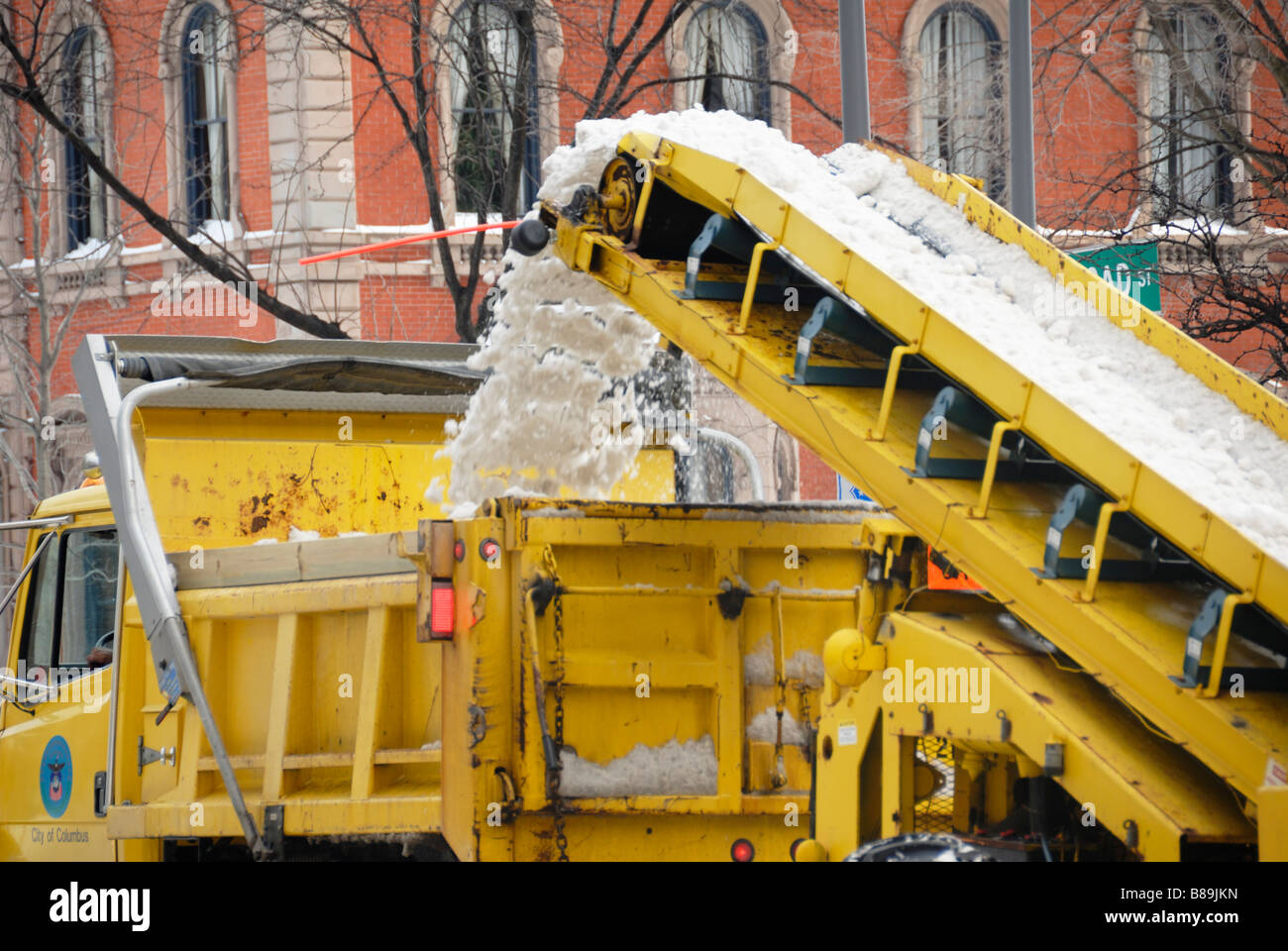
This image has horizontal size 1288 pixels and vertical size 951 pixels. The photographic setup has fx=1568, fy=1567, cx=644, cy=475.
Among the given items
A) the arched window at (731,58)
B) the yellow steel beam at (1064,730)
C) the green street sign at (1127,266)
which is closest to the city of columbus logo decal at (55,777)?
the yellow steel beam at (1064,730)

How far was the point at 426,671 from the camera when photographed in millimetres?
5266

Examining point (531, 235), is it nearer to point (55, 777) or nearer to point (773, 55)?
point (55, 777)

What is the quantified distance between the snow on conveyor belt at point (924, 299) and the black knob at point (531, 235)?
0.13 metres

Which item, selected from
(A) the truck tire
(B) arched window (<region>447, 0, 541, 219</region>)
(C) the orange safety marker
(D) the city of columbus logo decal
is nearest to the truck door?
(D) the city of columbus logo decal

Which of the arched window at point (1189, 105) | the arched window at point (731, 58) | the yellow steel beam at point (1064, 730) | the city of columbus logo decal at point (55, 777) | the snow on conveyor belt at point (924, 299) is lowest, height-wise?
the city of columbus logo decal at point (55, 777)

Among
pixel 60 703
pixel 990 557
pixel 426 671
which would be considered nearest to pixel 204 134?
pixel 60 703

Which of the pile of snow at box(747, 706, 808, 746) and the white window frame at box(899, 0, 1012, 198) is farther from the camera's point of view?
the white window frame at box(899, 0, 1012, 198)

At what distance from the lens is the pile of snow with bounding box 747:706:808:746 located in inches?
207

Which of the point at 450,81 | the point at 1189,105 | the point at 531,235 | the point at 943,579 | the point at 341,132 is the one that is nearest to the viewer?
the point at 943,579

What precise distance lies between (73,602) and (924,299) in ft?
13.9

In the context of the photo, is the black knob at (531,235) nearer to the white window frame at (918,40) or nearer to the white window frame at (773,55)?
the white window frame at (918,40)

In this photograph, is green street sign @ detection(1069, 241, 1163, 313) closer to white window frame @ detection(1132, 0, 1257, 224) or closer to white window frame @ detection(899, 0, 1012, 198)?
white window frame @ detection(1132, 0, 1257, 224)

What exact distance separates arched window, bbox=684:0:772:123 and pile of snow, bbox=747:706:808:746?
522 inches

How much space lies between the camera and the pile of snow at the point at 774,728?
5.27 m
